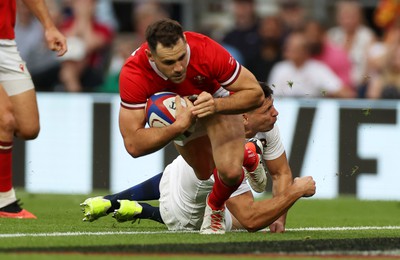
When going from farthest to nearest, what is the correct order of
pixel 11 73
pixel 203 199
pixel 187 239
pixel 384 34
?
pixel 384 34 < pixel 11 73 < pixel 203 199 < pixel 187 239

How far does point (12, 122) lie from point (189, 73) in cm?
228

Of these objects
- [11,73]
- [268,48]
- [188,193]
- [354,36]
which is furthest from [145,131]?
[354,36]

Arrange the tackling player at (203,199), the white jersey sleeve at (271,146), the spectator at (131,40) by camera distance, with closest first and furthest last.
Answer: the tackling player at (203,199) → the white jersey sleeve at (271,146) → the spectator at (131,40)

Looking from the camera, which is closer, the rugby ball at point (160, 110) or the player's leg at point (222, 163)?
the rugby ball at point (160, 110)

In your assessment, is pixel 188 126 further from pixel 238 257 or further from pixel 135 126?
pixel 238 257

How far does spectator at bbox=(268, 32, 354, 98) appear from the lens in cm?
1469

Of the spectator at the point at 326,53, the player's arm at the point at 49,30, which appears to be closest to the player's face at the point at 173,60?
the player's arm at the point at 49,30

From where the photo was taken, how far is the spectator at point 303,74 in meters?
14.7

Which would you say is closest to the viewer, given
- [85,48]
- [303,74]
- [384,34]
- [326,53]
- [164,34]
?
[164,34]

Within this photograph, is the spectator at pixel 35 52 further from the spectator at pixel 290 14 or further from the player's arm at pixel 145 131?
the player's arm at pixel 145 131

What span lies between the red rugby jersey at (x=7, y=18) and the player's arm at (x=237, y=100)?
101 inches

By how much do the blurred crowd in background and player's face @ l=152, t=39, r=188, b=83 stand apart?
6.79 meters

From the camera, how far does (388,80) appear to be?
574 inches

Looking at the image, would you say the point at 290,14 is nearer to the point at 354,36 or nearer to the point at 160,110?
the point at 354,36
